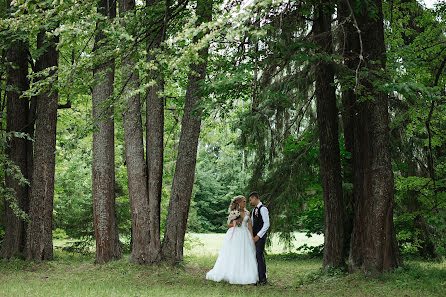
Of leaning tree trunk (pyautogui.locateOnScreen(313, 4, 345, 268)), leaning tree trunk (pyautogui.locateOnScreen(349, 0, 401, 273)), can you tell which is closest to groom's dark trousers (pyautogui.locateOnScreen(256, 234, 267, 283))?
leaning tree trunk (pyautogui.locateOnScreen(313, 4, 345, 268))

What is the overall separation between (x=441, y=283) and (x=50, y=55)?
10850mm

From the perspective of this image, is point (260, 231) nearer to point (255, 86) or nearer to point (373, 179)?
point (373, 179)

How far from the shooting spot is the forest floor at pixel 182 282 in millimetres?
7680

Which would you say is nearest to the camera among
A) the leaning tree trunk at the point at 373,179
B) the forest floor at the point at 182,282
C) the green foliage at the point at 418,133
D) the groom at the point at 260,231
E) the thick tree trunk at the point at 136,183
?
the forest floor at the point at 182,282

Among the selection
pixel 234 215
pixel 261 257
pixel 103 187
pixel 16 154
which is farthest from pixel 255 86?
pixel 16 154

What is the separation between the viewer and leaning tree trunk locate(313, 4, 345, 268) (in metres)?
9.23

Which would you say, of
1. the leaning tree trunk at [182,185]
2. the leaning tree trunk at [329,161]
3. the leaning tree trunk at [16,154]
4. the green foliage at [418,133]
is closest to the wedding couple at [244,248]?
the leaning tree trunk at [329,161]

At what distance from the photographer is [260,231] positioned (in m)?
8.92

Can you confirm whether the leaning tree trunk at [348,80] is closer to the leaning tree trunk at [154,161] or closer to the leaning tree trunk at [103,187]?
the leaning tree trunk at [154,161]

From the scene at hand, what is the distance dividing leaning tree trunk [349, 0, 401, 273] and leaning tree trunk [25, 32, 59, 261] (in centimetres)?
784

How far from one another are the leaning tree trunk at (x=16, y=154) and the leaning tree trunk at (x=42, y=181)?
19.9 inches

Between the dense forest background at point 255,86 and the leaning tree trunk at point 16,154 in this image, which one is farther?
the leaning tree trunk at point 16,154

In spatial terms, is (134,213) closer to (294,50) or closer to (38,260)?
(38,260)

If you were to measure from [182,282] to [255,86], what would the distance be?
161 inches
